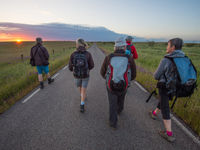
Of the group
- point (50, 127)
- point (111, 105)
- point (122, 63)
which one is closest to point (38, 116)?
point (50, 127)

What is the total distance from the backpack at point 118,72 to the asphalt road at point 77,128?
1132mm

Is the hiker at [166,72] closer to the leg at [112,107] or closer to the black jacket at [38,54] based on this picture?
the leg at [112,107]

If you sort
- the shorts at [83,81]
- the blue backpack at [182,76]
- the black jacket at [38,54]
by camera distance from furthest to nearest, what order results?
the black jacket at [38,54] → the shorts at [83,81] → the blue backpack at [182,76]

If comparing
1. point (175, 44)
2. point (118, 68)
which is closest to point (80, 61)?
point (118, 68)

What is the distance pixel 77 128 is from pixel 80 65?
5.27ft

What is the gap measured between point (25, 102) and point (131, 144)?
3.76 m

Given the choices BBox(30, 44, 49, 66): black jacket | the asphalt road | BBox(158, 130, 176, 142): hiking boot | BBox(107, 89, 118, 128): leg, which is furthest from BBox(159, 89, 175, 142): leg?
BBox(30, 44, 49, 66): black jacket

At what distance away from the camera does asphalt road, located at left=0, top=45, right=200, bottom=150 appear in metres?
2.24

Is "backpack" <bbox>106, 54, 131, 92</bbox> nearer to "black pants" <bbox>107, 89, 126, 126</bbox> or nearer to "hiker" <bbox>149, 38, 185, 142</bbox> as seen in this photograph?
"black pants" <bbox>107, 89, 126, 126</bbox>

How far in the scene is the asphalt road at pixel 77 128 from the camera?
224 cm

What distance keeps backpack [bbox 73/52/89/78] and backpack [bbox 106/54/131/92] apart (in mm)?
917

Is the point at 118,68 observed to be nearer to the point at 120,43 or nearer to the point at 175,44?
the point at 120,43

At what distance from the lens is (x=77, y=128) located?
2711mm

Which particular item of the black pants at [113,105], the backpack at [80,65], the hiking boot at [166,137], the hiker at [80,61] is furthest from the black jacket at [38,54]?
the hiking boot at [166,137]
